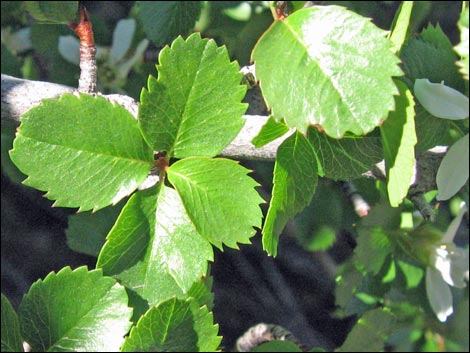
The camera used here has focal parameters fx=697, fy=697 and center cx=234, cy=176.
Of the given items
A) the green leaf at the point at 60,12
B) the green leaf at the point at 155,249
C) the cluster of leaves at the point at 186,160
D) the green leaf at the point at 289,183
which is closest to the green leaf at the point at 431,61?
the cluster of leaves at the point at 186,160

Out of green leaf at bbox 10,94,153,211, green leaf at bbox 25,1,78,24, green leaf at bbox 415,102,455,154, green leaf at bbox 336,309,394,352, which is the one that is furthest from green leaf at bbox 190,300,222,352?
→ green leaf at bbox 336,309,394,352

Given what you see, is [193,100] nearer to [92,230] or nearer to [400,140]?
[400,140]

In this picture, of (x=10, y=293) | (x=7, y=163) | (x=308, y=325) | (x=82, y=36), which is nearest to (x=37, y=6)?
(x=82, y=36)

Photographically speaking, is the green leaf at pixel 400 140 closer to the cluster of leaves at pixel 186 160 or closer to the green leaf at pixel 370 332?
the cluster of leaves at pixel 186 160

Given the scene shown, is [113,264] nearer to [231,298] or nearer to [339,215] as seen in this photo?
[339,215]

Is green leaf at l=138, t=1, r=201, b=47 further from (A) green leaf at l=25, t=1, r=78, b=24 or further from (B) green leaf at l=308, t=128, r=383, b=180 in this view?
(B) green leaf at l=308, t=128, r=383, b=180

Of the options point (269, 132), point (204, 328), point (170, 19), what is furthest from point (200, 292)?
point (170, 19)
